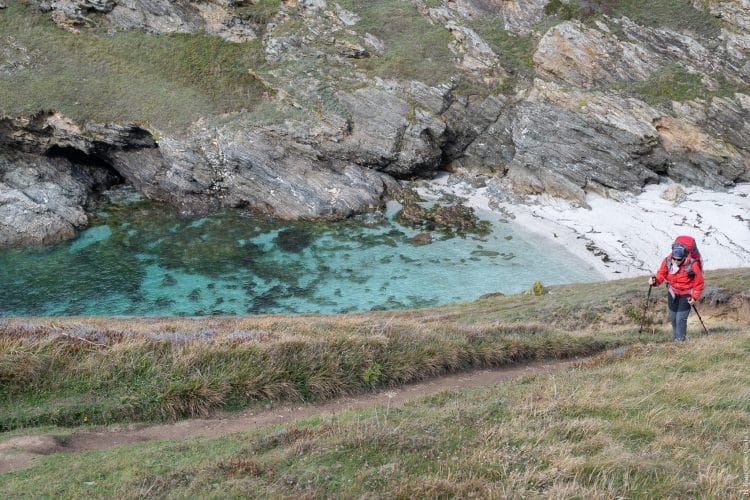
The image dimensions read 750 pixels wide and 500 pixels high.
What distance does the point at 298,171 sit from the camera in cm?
4947

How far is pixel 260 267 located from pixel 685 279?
29611mm

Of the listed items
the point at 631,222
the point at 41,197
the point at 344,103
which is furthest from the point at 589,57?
the point at 41,197

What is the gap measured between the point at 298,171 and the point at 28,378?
125ft

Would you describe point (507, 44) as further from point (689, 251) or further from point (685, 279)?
point (685, 279)

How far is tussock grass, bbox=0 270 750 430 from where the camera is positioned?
1241 centimetres

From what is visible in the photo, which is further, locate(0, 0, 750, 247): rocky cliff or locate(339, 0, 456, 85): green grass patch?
locate(339, 0, 456, 85): green grass patch

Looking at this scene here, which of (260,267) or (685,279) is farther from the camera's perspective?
(260,267)

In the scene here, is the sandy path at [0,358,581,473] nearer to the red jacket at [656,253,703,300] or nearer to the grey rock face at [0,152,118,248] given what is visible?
the red jacket at [656,253,703,300]

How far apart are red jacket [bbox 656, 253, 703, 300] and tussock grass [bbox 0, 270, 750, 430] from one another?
285cm

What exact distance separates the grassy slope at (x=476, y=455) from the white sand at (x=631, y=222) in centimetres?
2992

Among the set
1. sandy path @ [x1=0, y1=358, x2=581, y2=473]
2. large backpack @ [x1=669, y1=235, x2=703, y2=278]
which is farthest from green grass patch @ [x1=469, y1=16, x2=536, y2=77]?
sandy path @ [x1=0, y1=358, x2=581, y2=473]

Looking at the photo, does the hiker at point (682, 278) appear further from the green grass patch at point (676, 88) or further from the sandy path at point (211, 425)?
the green grass patch at point (676, 88)

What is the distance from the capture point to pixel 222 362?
13.7 m

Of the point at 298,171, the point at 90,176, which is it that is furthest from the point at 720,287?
the point at 90,176
